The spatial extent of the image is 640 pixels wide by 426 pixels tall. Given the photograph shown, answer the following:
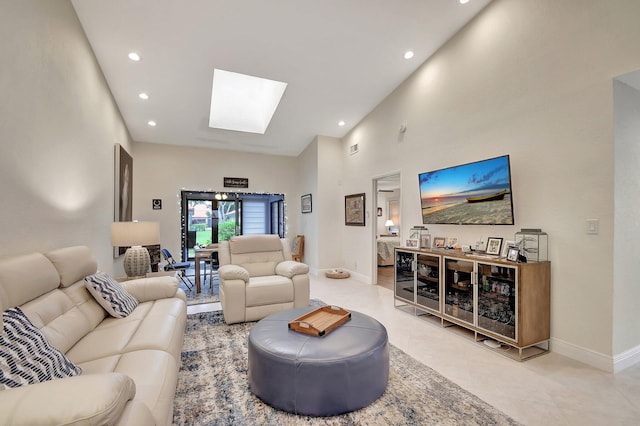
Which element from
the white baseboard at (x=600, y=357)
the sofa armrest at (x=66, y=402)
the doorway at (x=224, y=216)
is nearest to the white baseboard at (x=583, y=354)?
the white baseboard at (x=600, y=357)

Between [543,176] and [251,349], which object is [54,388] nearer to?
[251,349]

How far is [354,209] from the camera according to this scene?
18.9ft

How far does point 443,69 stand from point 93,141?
449 centimetres

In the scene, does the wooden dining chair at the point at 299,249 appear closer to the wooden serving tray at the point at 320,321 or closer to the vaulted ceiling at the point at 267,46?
the vaulted ceiling at the point at 267,46

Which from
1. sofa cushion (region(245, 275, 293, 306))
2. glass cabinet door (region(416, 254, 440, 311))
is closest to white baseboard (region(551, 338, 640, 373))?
glass cabinet door (region(416, 254, 440, 311))

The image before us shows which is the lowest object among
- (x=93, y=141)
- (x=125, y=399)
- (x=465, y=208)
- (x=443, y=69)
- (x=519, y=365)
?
(x=519, y=365)

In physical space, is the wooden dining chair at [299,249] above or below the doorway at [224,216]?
below

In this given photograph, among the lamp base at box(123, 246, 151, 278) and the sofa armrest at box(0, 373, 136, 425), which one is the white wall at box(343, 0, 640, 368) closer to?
the sofa armrest at box(0, 373, 136, 425)

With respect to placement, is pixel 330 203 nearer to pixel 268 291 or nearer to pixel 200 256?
pixel 200 256

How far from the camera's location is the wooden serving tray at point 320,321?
2.01m

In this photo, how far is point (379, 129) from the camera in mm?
5129

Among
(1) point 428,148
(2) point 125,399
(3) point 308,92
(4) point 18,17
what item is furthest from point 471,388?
(3) point 308,92

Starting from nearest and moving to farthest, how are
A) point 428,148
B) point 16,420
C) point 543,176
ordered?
point 16,420 < point 543,176 < point 428,148

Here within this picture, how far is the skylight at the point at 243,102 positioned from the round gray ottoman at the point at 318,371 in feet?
13.7
